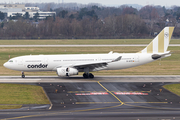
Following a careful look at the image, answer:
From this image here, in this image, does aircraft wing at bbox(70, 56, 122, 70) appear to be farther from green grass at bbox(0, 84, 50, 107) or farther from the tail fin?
green grass at bbox(0, 84, 50, 107)

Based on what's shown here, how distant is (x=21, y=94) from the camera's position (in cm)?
3406

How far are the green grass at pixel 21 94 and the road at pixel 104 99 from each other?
111cm

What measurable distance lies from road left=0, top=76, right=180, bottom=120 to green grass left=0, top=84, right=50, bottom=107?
111 cm

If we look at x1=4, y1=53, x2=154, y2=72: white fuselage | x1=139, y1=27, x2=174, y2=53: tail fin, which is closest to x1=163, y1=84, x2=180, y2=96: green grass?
x1=4, y1=53, x2=154, y2=72: white fuselage

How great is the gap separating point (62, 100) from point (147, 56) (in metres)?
20.0

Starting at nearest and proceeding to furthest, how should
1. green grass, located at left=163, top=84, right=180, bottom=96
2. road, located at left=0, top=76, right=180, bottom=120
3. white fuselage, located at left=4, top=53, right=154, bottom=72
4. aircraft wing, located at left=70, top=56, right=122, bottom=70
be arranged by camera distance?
road, located at left=0, top=76, right=180, bottom=120
green grass, located at left=163, top=84, right=180, bottom=96
aircraft wing, located at left=70, top=56, right=122, bottom=70
white fuselage, located at left=4, top=53, right=154, bottom=72

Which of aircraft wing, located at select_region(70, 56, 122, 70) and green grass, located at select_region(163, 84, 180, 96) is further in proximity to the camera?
aircraft wing, located at select_region(70, 56, 122, 70)

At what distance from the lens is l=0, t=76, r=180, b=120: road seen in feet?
84.0

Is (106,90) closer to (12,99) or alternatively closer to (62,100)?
(62,100)

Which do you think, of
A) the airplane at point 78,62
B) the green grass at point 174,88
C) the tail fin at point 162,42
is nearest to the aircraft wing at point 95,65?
the airplane at point 78,62

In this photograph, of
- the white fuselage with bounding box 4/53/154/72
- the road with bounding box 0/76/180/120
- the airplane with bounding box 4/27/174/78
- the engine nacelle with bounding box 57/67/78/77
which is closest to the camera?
the road with bounding box 0/76/180/120

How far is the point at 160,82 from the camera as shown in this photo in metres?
42.0

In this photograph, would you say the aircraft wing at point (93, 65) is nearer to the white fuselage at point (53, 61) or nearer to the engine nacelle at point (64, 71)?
the white fuselage at point (53, 61)

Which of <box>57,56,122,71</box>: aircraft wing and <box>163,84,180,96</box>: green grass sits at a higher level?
<box>57,56,122,71</box>: aircraft wing
